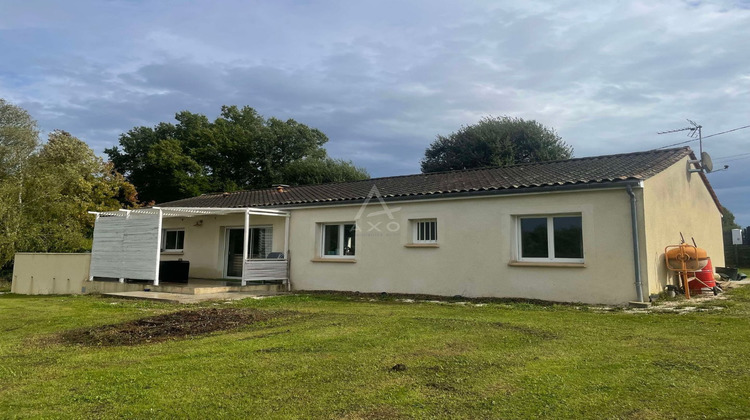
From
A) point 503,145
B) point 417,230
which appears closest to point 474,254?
point 417,230

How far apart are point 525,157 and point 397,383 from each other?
30.9 meters

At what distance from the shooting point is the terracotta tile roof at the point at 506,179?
1076cm

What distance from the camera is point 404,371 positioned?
4.61m

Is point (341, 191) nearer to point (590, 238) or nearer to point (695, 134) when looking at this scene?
point (590, 238)

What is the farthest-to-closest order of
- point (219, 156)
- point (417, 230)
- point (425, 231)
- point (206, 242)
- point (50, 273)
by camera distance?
point (219, 156) < point (206, 242) < point (50, 273) < point (417, 230) < point (425, 231)

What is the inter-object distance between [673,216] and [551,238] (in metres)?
3.93

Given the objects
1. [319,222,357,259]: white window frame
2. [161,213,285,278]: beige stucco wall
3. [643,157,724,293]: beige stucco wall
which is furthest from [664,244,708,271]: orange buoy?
[161,213,285,278]: beige stucco wall

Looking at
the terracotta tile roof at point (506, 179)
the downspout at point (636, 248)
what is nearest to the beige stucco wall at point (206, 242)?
the terracotta tile roof at point (506, 179)

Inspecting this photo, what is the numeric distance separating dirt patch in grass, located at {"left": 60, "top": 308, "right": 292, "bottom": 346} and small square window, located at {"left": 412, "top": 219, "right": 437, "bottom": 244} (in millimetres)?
4747

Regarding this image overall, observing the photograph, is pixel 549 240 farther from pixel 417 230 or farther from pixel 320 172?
pixel 320 172

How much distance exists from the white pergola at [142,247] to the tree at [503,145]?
70.1 ft

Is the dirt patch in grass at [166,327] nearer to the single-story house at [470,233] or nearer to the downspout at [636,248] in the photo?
the single-story house at [470,233]

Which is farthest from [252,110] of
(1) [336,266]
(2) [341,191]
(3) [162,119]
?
(1) [336,266]

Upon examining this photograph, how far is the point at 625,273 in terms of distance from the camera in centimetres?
964
